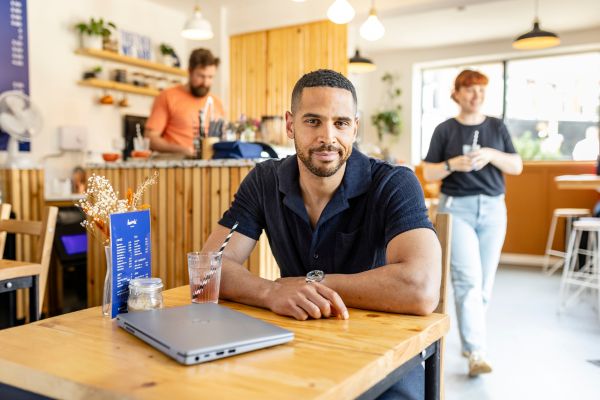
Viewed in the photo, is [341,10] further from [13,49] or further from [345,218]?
[13,49]

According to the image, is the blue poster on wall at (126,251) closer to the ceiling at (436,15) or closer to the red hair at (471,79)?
the red hair at (471,79)

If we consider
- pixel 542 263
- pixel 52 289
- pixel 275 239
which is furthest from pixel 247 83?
pixel 275 239

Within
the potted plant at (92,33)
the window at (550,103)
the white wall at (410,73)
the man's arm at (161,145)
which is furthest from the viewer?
the white wall at (410,73)

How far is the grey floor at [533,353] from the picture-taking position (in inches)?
112

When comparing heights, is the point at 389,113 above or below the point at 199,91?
above

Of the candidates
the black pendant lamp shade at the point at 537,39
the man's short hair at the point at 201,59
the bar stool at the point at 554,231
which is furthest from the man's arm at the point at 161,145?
the bar stool at the point at 554,231

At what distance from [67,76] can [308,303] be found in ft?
16.9

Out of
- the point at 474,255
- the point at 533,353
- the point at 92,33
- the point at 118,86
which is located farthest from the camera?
the point at 118,86

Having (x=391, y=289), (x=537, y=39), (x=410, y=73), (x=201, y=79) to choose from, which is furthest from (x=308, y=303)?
(x=410, y=73)

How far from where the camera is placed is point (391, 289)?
1.27 metres

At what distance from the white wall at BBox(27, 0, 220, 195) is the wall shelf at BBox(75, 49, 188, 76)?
0.11 metres

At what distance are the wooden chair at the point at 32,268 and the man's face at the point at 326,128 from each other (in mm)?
1201

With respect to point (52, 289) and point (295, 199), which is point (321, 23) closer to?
point (52, 289)

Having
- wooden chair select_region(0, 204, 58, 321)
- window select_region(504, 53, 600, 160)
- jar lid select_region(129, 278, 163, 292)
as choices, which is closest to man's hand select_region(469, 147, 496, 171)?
wooden chair select_region(0, 204, 58, 321)
